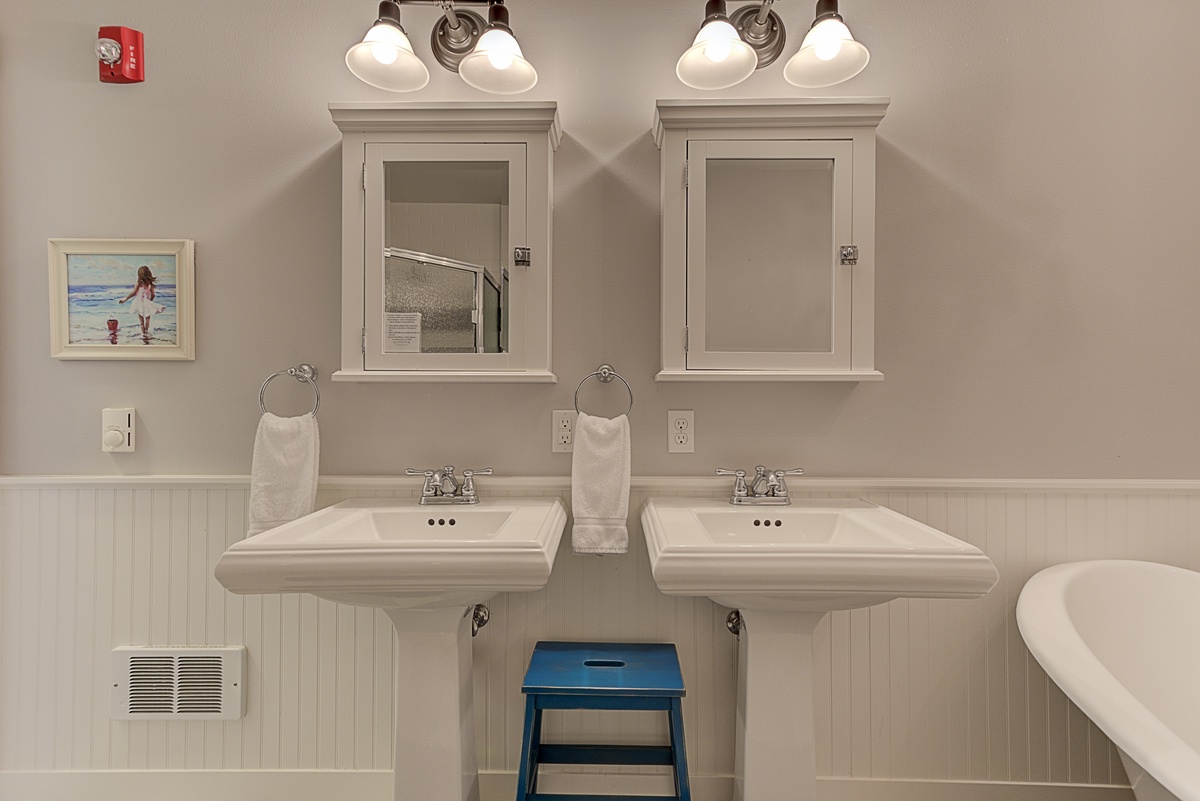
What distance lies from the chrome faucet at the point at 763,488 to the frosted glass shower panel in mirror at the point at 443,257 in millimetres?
656

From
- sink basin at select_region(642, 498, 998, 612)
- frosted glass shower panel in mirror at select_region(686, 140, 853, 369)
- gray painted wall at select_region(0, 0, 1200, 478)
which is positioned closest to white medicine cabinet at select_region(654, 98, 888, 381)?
frosted glass shower panel in mirror at select_region(686, 140, 853, 369)

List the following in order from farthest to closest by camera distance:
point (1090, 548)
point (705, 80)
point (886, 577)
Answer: point (1090, 548) < point (705, 80) < point (886, 577)

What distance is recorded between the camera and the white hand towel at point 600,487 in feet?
5.20

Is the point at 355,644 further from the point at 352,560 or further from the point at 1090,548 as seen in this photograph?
the point at 1090,548

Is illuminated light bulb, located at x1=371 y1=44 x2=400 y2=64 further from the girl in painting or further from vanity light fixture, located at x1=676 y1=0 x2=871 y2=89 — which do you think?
the girl in painting

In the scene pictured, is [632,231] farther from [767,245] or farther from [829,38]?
[829,38]

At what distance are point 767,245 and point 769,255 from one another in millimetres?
24

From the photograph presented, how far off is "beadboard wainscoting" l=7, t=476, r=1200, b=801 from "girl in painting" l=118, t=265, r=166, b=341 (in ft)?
1.30

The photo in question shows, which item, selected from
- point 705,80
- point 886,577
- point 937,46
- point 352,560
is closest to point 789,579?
point 886,577

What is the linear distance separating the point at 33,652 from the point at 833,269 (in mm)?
2192

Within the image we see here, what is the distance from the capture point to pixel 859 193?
1.60 m

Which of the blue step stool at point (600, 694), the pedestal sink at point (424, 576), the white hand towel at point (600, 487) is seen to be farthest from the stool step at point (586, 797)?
the white hand towel at point (600, 487)

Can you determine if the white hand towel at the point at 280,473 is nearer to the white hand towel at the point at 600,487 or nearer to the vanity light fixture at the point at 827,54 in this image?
the white hand towel at the point at 600,487

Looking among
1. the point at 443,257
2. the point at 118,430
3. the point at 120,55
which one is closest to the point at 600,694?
the point at 443,257
